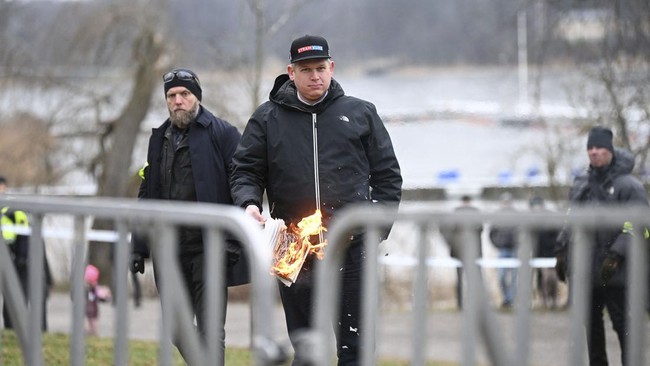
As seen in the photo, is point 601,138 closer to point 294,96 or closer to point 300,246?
point 294,96

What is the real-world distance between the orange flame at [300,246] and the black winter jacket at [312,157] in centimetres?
9

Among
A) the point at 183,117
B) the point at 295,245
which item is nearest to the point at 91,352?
the point at 183,117

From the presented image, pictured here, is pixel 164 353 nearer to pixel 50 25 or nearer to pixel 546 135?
pixel 546 135

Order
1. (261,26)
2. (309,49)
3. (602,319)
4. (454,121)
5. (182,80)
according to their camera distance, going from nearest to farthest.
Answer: (309,49) → (602,319) → (182,80) → (261,26) → (454,121)

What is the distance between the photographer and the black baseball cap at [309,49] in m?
5.82

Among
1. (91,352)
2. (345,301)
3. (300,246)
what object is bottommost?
(91,352)

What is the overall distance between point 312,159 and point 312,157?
0.01 meters

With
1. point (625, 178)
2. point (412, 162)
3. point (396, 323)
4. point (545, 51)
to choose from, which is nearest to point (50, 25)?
point (545, 51)

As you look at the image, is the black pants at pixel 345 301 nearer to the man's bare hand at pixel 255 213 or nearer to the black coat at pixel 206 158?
the man's bare hand at pixel 255 213

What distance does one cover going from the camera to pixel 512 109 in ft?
125

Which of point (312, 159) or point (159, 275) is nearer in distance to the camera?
point (159, 275)

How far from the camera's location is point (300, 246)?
5699 mm

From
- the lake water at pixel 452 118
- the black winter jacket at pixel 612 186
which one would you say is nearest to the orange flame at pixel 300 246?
the black winter jacket at pixel 612 186

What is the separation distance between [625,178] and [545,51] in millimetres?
11215
